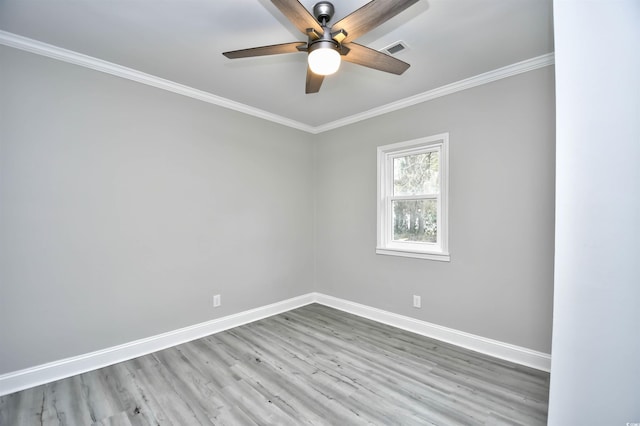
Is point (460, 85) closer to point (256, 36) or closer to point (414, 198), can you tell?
point (414, 198)

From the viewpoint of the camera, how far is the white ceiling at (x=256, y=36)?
190 centimetres

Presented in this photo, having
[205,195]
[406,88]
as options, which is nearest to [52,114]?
[205,195]

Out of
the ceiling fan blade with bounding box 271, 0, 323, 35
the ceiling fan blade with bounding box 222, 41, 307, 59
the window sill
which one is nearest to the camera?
the ceiling fan blade with bounding box 271, 0, 323, 35

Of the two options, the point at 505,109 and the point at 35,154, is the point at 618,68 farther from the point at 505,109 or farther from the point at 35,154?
the point at 35,154

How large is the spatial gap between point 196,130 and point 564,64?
10.3 ft

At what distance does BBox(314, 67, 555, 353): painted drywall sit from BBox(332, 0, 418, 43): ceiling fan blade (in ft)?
5.85

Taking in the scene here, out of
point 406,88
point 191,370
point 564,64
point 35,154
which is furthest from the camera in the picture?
point 406,88

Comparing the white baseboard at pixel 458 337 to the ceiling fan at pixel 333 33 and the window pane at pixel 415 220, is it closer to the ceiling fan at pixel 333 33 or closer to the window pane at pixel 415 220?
the window pane at pixel 415 220

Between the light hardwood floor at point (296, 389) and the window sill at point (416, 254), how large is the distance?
875 mm

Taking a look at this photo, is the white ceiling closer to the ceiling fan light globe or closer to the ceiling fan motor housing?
the ceiling fan motor housing

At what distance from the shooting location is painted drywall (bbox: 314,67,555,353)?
250 centimetres

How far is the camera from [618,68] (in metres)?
1.07

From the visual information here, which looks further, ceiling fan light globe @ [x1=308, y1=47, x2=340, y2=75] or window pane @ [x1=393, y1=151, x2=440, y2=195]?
window pane @ [x1=393, y1=151, x2=440, y2=195]

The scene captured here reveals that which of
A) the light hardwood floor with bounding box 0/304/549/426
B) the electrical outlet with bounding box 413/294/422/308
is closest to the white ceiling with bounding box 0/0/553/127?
the electrical outlet with bounding box 413/294/422/308
